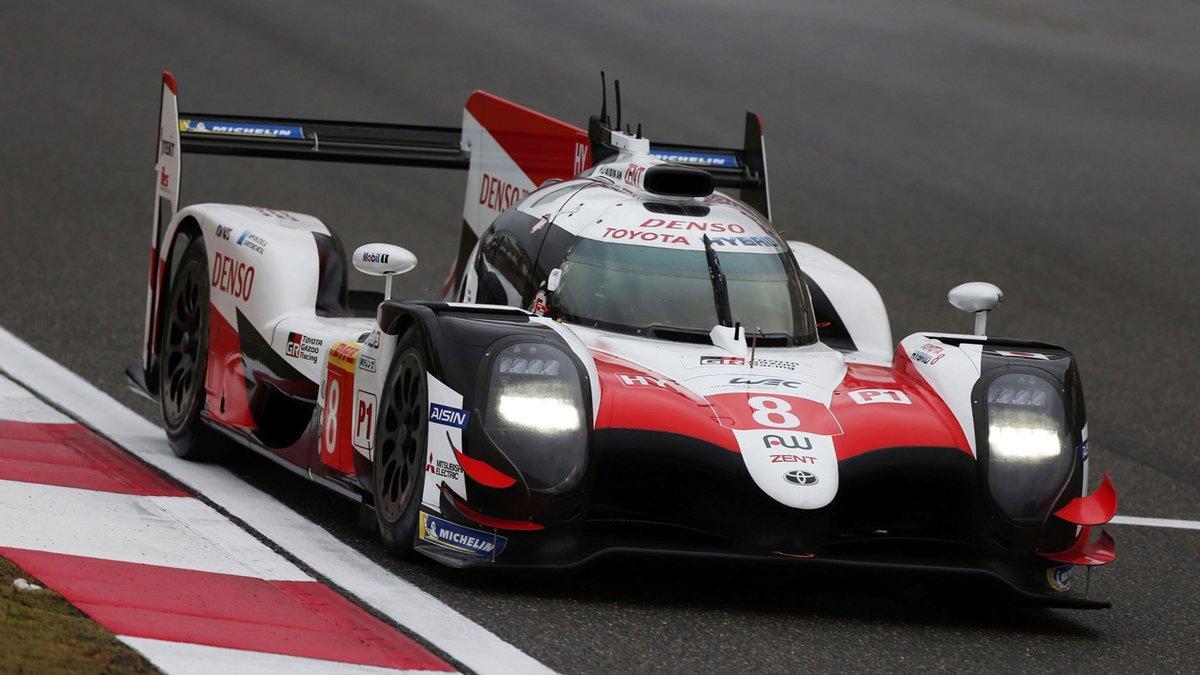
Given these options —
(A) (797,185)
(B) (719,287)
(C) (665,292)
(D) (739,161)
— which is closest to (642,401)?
(C) (665,292)

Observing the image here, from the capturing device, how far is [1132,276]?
14445 mm

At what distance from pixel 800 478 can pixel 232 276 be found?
3.07m

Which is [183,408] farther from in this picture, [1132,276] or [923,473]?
[1132,276]

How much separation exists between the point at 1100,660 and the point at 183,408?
396cm

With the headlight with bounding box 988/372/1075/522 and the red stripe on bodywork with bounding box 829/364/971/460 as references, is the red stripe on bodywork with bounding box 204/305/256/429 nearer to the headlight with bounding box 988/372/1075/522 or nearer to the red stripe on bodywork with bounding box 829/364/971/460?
the red stripe on bodywork with bounding box 829/364/971/460

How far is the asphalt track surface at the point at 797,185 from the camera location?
231 inches

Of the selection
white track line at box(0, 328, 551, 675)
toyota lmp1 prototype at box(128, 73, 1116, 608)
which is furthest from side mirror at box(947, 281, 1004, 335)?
white track line at box(0, 328, 551, 675)

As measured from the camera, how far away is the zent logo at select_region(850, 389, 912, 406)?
620 centimetres

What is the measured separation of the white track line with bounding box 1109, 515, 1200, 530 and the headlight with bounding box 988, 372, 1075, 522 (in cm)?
215

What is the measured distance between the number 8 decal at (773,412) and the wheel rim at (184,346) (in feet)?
9.25

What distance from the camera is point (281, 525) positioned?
6.50 metres

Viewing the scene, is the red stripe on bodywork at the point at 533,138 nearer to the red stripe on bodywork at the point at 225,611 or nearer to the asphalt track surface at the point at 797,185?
the asphalt track surface at the point at 797,185

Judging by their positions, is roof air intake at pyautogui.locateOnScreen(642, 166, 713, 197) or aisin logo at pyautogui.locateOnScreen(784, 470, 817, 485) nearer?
aisin logo at pyautogui.locateOnScreen(784, 470, 817, 485)

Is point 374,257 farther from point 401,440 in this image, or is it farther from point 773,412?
point 773,412
